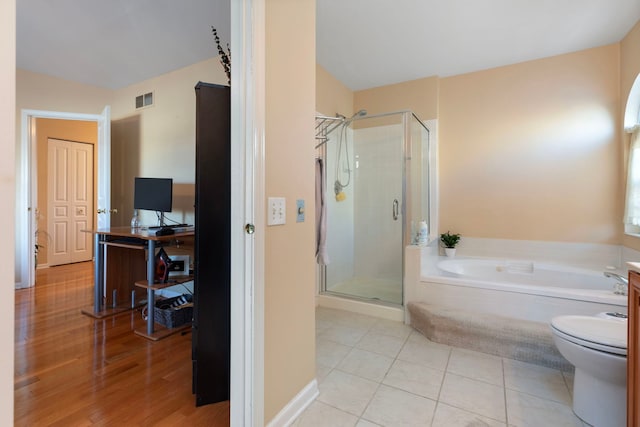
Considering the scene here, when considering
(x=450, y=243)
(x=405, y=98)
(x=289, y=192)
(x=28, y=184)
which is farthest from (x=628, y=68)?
(x=28, y=184)

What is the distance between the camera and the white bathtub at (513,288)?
196cm

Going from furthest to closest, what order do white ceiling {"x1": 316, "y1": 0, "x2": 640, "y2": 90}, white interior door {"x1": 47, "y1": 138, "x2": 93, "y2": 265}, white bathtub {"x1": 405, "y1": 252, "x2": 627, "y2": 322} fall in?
white interior door {"x1": 47, "y1": 138, "x2": 93, "y2": 265} < white ceiling {"x1": 316, "y1": 0, "x2": 640, "y2": 90} < white bathtub {"x1": 405, "y1": 252, "x2": 627, "y2": 322}

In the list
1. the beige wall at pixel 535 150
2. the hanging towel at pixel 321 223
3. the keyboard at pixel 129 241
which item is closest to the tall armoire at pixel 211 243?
the hanging towel at pixel 321 223

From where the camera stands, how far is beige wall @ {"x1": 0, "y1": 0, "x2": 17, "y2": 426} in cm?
55

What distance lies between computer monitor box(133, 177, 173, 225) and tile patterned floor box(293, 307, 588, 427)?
6.11 ft

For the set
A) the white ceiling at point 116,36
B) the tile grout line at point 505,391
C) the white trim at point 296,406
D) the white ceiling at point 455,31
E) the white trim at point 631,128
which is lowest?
the tile grout line at point 505,391

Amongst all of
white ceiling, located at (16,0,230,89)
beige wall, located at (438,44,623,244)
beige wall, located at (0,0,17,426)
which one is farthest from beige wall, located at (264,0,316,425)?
beige wall, located at (438,44,623,244)

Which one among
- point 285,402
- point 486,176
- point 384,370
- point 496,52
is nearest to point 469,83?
point 496,52

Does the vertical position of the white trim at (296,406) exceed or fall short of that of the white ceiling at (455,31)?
it falls short

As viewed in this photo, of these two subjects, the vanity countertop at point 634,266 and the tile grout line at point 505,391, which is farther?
the tile grout line at point 505,391

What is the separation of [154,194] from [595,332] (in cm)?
327

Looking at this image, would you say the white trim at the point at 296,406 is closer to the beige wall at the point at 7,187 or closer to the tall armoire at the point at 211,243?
the tall armoire at the point at 211,243

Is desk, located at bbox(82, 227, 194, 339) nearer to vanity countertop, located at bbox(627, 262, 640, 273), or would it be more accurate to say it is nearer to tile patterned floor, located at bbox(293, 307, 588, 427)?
tile patterned floor, located at bbox(293, 307, 588, 427)

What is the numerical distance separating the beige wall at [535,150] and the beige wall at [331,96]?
3.51 feet
